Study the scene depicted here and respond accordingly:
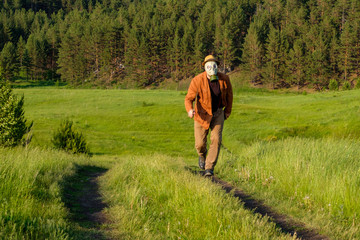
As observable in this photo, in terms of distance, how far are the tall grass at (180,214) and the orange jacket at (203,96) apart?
2.24 meters

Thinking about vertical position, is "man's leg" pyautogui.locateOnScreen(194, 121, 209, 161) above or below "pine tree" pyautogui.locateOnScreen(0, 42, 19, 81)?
below

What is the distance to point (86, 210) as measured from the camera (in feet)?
22.8

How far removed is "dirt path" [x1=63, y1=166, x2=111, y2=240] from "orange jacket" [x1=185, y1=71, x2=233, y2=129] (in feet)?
11.6

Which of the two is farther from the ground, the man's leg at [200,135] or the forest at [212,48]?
the forest at [212,48]

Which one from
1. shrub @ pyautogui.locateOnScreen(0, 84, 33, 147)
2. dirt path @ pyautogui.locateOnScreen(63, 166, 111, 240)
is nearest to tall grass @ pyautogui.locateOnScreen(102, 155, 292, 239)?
dirt path @ pyautogui.locateOnScreen(63, 166, 111, 240)

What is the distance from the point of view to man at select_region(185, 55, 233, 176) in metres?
9.15

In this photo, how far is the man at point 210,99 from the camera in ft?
30.0

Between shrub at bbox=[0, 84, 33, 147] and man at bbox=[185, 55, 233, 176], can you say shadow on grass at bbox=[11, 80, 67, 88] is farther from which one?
man at bbox=[185, 55, 233, 176]

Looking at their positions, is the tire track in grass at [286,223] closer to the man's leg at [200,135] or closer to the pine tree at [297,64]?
the man's leg at [200,135]

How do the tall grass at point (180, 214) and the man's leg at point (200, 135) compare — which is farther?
the man's leg at point (200, 135)

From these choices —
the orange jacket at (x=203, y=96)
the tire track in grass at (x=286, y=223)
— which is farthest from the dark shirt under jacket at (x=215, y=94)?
the tire track in grass at (x=286, y=223)

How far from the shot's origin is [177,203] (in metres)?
6.24

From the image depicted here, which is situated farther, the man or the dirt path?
the man

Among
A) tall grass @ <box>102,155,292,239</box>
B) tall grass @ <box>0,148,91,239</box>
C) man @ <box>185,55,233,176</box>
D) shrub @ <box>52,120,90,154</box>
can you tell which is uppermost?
man @ <box>185,55,233,176</box>
